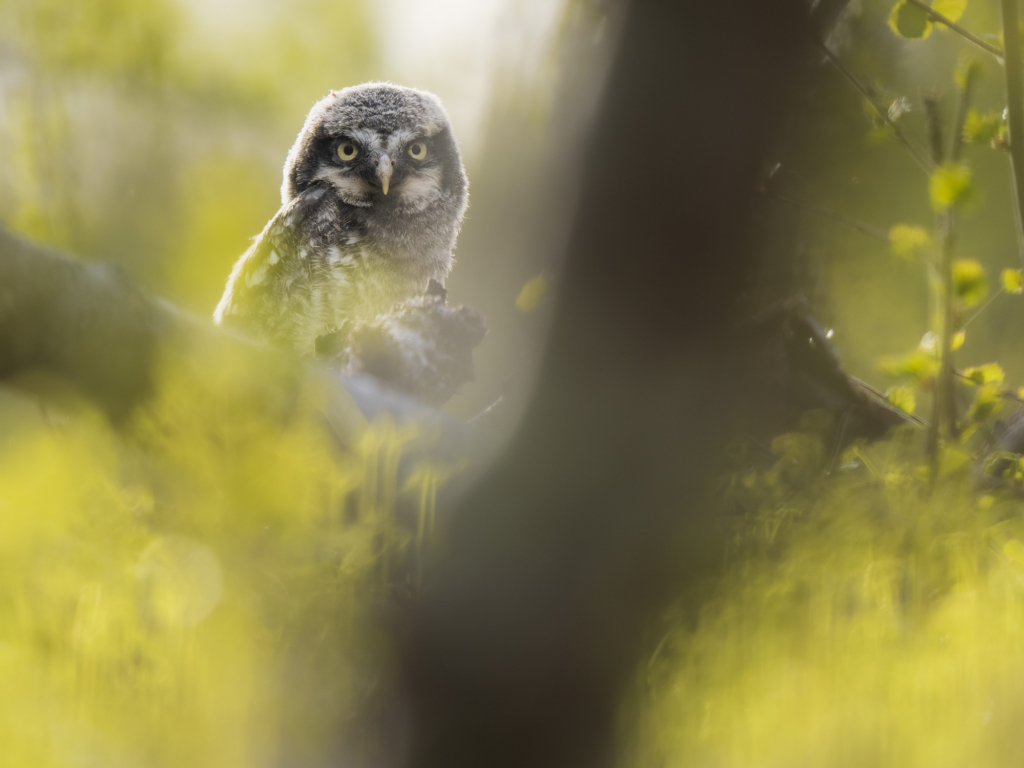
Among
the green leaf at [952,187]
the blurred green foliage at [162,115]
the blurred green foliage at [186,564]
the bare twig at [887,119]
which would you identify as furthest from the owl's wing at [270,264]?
the green leaf at [952,187]

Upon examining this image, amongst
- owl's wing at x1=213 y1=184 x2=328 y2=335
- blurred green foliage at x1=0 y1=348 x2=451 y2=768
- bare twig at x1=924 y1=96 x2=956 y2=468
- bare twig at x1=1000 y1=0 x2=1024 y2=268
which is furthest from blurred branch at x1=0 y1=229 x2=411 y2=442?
owl's wing at x1=213 y1=184 x2=328 y2=335

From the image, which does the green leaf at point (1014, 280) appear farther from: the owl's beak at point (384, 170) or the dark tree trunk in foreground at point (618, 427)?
the owl's beak at point (384, 170)

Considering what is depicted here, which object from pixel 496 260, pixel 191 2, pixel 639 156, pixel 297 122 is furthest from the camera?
pixel 297 122

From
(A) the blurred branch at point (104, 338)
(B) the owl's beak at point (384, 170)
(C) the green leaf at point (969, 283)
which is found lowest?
(A) the blurred branch at point (104, 338)

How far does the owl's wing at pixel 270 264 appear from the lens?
2.19 metres

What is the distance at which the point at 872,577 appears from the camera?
0.71 metres

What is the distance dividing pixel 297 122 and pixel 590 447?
161 inches

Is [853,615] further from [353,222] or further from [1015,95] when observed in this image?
[353,222]

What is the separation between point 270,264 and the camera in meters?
2.23

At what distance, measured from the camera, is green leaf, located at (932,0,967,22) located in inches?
34.4

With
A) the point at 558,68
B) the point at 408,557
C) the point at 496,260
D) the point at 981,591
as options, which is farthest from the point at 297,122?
the point at 981,591

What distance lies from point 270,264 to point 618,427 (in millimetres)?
1905

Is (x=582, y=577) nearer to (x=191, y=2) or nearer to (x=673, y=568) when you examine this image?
(x=673, y=568)

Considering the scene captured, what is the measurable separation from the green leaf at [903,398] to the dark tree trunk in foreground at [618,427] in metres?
0.38
